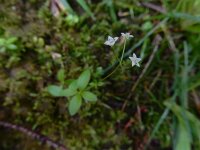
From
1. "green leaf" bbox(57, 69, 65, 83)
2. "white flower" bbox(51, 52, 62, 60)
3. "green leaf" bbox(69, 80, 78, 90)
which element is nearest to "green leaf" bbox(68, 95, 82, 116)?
"green leaf" bbox(69, 80, 78, 90)

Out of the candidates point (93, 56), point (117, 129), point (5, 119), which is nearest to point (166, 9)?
point (93, 56)

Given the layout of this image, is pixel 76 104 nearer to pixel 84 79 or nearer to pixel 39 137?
pixel 84 79

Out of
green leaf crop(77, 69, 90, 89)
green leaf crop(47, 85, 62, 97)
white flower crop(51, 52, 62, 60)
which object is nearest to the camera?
green leaf crop(77, 69, 90, 89)

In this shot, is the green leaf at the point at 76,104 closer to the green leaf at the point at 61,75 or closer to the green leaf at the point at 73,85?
the green leaf at the point at 73,85

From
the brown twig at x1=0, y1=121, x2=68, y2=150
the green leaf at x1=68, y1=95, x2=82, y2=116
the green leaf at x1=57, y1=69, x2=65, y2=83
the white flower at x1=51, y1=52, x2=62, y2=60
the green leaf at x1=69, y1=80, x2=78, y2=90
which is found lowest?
the brown twig at x1=0, y1=121, x2=68, y2=150

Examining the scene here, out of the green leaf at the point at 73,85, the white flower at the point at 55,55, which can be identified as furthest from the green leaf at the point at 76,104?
the white flower at the point at 55,55

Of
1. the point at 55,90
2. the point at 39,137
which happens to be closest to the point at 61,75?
the point at 55,90

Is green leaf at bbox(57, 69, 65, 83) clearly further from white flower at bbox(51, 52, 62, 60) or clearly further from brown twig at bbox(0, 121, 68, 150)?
brown twig at bbox(0, 121, 68, 150)

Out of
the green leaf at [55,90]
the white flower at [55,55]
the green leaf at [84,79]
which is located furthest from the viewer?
the white flower at [55,55]

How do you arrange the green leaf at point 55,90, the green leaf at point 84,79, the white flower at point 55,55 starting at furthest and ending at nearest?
1. the white flower at point 55,55
2. the green leaf at point 55,90
3. the green leaf at point 84,79
